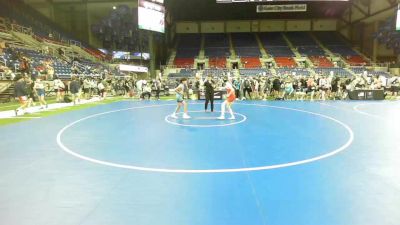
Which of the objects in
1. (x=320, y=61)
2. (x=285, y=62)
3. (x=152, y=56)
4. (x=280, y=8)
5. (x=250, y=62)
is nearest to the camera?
(x=280, y=8)

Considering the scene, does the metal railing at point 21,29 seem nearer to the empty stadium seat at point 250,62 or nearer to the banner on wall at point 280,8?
the banner on wall at point 280,8

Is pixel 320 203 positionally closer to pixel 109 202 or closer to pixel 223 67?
pixel 109 202

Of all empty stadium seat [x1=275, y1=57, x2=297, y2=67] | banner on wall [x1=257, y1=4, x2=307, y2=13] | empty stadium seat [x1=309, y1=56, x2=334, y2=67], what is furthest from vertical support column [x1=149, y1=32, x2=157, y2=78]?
empty stadium seat [x1=309, y1=56, x2=334, y2=67]

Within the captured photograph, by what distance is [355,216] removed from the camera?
414 cm

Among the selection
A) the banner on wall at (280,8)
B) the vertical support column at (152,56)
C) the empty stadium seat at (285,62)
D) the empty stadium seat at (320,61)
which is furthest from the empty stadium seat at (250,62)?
the vertical support column at (152,56)

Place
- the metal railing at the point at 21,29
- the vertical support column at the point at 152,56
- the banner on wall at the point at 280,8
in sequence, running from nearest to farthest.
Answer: the metal railing at the point at 21,29
the banner on wall at the point at 280,8
the vertical support column at the point at 152,56

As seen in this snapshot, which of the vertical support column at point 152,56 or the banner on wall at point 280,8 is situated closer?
the banner on wall at point 280,8

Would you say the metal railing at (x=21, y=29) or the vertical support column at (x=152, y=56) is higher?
the metal railing at (x=21, y=29)

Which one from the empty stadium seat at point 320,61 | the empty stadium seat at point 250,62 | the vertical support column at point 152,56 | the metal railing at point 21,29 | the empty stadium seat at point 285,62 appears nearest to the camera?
the metal railing at point 21,29

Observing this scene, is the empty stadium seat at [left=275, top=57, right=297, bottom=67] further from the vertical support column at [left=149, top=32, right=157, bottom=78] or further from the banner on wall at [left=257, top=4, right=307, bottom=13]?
the vertical support column at [left=149, top=32, right=157, bottom=78]

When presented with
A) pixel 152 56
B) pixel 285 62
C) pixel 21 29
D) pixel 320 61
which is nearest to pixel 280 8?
pixel 285 62

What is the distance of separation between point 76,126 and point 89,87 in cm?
1389

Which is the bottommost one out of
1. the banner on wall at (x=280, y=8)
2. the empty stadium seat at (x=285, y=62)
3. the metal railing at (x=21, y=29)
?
the empty stadium seat at (x=285, y=62)

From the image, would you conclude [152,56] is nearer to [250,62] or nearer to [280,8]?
[250,62]
